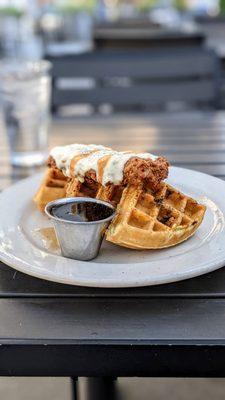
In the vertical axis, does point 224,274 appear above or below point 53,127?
above

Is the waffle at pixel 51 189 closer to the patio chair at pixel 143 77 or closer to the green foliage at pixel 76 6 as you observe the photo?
the patio chair at pixel 143 77

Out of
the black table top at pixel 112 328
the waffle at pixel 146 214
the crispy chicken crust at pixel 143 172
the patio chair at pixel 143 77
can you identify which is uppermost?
the crispy chicken crust at pixel 143 172

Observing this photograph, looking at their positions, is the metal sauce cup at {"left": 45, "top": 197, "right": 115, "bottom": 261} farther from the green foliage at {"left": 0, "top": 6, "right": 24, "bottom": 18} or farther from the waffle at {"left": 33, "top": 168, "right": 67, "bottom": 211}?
the green foliage at {"left": 0, "top": 6, "right": 24, "bottom": 18}

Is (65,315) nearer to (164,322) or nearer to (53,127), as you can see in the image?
(164,322)

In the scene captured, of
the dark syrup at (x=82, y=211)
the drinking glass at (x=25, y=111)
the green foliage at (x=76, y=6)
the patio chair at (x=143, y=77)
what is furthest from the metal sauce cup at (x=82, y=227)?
the green foliage at (x=76, y=6)

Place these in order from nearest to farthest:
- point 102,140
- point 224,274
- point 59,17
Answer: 1. point 224,274
2. point 102,140
3. point 59,17

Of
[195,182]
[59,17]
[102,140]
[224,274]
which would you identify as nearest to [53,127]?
Result: [102,140]

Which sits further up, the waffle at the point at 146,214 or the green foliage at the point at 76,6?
the waffle at the point at 146,214
